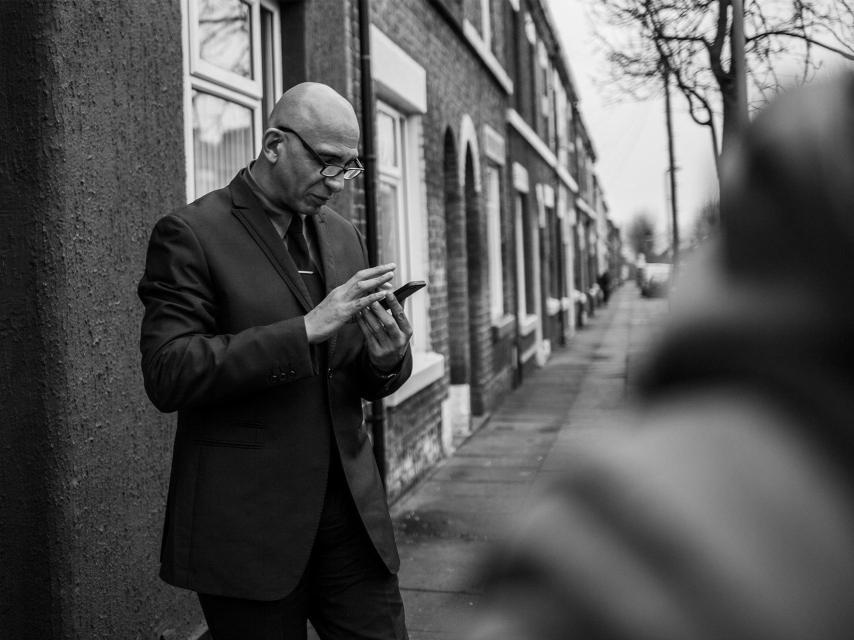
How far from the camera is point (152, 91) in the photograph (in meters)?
3.74

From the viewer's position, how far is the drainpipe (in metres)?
6.28

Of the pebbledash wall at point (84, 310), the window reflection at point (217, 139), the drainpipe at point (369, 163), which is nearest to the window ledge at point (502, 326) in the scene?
the drainpipe at point (369, 163)

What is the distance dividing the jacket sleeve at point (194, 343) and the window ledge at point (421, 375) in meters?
4.37

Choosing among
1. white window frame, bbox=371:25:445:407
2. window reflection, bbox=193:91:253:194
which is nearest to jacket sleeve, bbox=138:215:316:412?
window reflection, bbox=193:91:253:194

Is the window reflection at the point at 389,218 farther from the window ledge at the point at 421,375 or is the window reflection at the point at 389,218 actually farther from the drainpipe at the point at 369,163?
the drainpipe at the point at 369,163

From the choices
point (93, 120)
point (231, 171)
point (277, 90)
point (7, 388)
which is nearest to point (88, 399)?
point (7, 388)

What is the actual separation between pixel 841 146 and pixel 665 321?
143 millimetres

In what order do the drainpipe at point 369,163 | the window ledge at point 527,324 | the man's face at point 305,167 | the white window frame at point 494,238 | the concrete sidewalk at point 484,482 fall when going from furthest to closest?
the window ledge at point 527,324 → the white window frame at point 494,238 → the drainpipe at point 369,163 → the concrete sidewalk at point 484,482 → the man's face at point 305,167

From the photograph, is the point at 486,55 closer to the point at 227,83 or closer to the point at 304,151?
the point at 227,83

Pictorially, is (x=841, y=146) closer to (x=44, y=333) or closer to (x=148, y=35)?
(x=44, y=333)

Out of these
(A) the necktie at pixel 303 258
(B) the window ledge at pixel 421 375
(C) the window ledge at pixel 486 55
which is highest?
(C) the window ledge at pixel 486 55

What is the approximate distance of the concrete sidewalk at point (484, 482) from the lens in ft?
16.6

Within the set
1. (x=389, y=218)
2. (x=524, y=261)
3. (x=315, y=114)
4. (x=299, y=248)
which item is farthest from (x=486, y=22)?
(x=299, y=248)

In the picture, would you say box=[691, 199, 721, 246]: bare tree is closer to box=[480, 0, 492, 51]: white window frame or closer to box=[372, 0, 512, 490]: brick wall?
box=[372, 0, 512, 490]: brick wall
